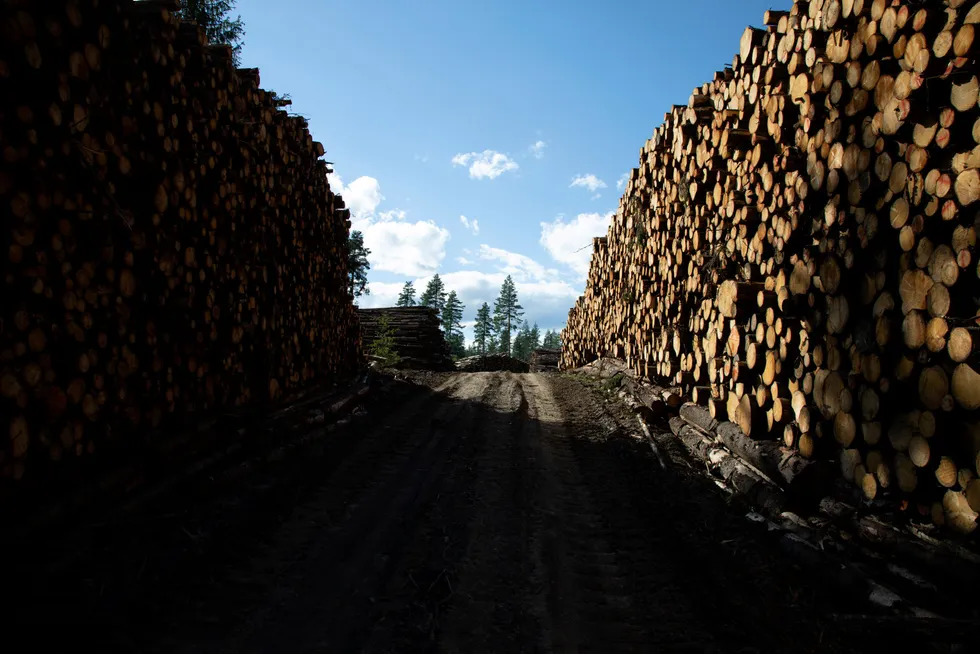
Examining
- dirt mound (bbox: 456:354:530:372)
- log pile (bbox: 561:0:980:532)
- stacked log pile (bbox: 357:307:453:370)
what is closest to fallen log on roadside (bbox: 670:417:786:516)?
log pile (bbox: 561:0:980:532)

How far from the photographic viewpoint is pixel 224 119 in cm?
646

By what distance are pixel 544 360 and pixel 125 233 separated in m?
23.6

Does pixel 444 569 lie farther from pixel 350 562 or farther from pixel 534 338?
pixel 534 338

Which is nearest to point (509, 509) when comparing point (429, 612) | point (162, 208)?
point (429, 612)

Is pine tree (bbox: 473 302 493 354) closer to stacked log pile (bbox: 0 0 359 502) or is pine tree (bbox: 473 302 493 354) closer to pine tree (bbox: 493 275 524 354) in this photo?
pine tree (bbox: 493 275 524 354)

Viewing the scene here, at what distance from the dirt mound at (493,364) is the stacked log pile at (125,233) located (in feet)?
62.7

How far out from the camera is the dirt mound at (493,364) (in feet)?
87.5

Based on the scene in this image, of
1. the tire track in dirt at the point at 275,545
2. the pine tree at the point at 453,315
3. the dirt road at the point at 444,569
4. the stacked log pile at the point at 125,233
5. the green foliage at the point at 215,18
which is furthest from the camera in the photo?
the pine tree at the point at 453,315

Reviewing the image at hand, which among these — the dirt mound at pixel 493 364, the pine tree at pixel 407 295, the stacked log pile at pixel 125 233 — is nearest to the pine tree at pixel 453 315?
the pine tree at pixel 407 295

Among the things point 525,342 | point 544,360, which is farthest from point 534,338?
point 544,360

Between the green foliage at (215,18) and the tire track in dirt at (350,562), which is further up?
the green foliage at (215,18)

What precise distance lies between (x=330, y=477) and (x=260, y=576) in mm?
2065

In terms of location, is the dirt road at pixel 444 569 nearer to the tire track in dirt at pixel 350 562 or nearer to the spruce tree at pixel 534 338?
the tire track in dirt at pixel 350 562

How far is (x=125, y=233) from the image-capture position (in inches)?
179
